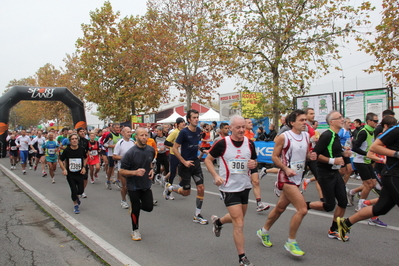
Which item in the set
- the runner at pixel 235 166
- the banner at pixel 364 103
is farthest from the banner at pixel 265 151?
the runner at pixel 235 166

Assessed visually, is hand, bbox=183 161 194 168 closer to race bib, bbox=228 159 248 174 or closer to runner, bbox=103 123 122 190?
race bib, bbox=228 159 248 174

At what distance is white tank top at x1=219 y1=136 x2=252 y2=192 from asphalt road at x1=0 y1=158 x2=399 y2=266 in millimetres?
941

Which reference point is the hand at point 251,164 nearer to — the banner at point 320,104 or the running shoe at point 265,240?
the running shoe at point 265,240

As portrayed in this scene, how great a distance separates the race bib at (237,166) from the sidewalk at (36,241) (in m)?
2.05

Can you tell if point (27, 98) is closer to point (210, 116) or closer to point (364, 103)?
point (210, 116)

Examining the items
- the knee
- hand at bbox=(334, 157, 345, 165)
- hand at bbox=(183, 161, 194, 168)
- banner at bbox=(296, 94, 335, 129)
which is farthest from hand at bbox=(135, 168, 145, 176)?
banner at bbox=(296, 94, 335, 129)

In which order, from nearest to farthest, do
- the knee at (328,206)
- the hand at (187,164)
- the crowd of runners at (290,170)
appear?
the crowd of runners at (290,170), the knee at (328,206), the hand at (187,164)

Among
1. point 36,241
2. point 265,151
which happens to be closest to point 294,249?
Result: point 36,241

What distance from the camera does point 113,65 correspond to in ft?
97.2

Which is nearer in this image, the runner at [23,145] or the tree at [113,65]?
the runner at [23,145]

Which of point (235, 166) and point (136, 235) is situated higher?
point (235, 166)

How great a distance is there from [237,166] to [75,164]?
4409 mm

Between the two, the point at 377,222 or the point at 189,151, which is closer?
the point at 377,222

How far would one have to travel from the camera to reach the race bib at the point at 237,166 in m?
4.24
